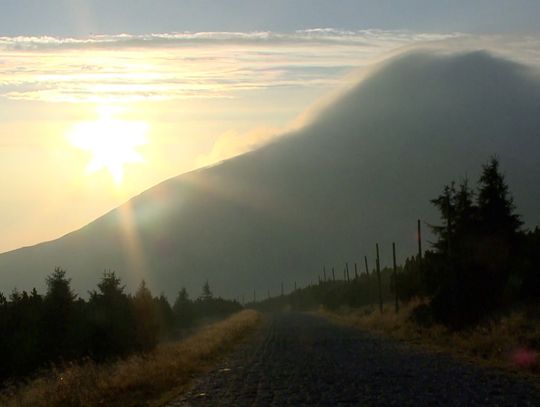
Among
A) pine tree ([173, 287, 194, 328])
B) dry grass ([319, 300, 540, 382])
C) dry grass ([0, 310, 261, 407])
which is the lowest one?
pine tree ([173, 287, 194, 328])

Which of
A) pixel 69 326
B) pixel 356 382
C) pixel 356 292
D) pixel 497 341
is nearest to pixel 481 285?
pixel 497 341

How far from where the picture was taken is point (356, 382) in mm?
17406

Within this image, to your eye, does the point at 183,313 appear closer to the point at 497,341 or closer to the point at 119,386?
the point at 497,341

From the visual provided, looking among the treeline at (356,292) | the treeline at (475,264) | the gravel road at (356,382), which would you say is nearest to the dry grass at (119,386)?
the gravel road at (356,382)

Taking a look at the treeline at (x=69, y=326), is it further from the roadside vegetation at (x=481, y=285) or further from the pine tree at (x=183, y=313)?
the pine tree at (x=183, y=313)

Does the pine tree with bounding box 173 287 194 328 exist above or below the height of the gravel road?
below

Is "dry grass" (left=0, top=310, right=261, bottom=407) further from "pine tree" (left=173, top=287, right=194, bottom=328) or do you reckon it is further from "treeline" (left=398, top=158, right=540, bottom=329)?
"pine tree" (left=173, top=287, right=194, bottom=328)

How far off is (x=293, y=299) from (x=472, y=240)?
118986 mm

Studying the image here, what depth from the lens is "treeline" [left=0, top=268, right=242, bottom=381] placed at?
36.2m

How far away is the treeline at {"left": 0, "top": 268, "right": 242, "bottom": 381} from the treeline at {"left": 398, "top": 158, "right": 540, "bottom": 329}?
1426 cm

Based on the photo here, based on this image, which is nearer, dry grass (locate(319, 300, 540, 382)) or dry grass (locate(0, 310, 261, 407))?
dry grass (locate(0, 310, 261, 407))

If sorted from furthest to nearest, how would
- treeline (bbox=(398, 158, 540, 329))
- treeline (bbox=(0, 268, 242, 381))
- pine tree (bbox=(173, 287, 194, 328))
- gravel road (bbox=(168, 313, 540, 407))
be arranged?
pine tree (bbox=(173, 287, 194, 328)) → treeline (bbox=(0, 268, 242, 381)) → treeline (bbox=(398, 158, 540, 329)) → gravel road (bbox=(168, 313, 540, 407))

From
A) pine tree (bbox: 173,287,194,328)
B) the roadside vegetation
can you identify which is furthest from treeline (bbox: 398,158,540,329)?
pine tree (bbox: 173,287,194,328)

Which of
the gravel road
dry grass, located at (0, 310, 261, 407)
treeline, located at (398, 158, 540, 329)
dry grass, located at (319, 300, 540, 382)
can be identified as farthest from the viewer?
treeline, located at (398, 158, 540, 329)
